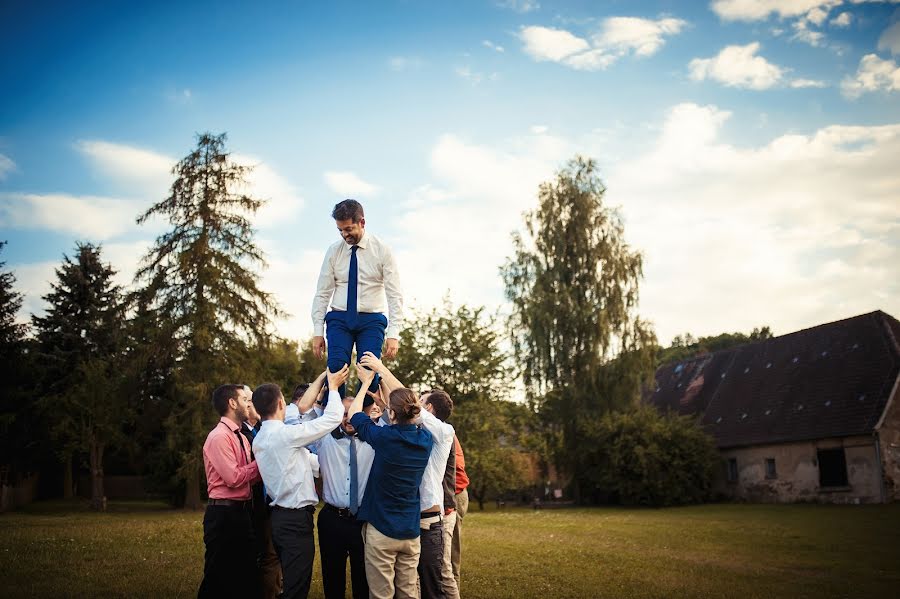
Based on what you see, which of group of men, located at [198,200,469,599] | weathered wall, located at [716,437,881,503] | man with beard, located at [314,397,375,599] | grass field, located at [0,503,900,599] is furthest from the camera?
weathered wall, located at [716,437,881,503]

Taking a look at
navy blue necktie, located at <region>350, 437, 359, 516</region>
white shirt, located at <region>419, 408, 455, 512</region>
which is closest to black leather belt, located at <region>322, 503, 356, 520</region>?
navy blue necktie, located at <region>350, 437, 359, 516</region>

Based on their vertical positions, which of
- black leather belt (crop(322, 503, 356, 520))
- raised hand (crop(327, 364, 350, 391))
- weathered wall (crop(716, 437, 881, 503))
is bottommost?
weathered wall (crop(716, 437, 881, 503))

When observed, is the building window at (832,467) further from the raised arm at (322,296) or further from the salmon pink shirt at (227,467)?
the salmon pink shirt at (227,467)

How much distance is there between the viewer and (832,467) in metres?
29.3

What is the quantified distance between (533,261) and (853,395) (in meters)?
15.7

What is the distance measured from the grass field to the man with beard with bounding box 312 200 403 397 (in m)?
4.64

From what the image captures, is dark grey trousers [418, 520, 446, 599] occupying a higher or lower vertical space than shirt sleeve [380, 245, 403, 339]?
lower

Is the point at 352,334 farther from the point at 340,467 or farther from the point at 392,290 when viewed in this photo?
the point at 340,467

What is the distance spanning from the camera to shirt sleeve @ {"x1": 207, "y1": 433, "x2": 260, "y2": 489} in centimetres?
671

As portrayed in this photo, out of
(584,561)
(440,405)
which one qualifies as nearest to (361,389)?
(440,405)

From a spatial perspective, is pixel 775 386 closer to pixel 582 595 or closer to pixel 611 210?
pixel 611 210

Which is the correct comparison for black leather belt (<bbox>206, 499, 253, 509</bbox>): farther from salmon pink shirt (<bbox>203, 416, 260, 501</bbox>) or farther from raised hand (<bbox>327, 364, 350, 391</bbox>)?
raised hand (<bbox>327, 364, 350, 391</bbox>)

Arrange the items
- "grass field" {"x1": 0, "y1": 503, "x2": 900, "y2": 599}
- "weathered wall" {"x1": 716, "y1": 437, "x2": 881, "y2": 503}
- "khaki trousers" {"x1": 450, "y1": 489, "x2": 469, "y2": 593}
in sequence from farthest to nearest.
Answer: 1. "weathered wall" {"x1": 716, "y1": 437, "x2": 881, "y2": 503}
2. "grass field" {"x1": 0, "y1": 503, "x2": 900, "y2": 599}
3. "khaki trousers" {"x1": 450, "y1": 489, "x2": 469, "y2": 593}

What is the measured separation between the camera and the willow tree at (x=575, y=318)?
3422cm
